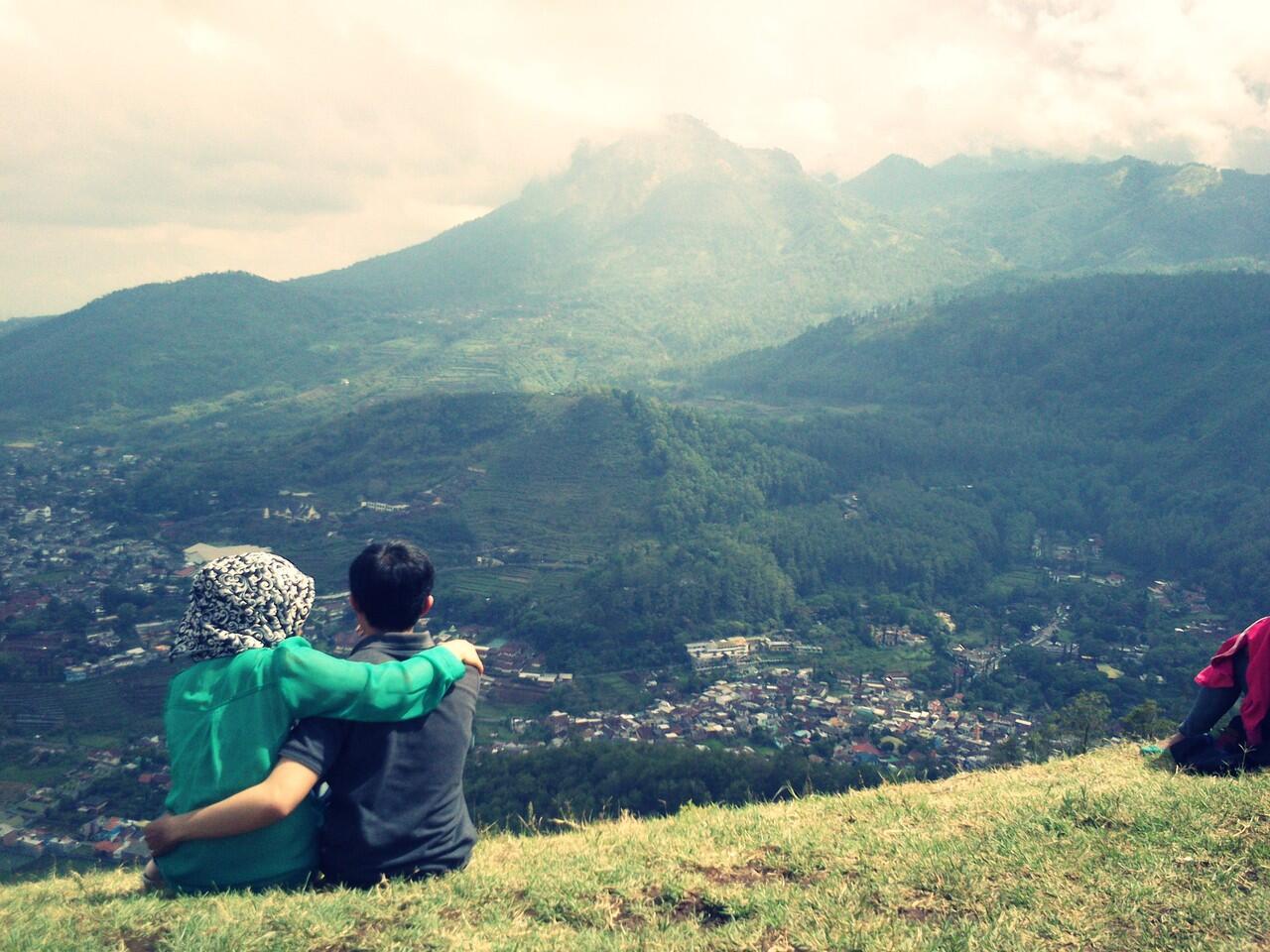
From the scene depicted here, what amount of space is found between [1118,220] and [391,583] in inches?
7207

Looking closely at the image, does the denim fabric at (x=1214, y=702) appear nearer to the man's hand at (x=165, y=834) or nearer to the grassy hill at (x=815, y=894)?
the grassy hill at (x=815, y=894)

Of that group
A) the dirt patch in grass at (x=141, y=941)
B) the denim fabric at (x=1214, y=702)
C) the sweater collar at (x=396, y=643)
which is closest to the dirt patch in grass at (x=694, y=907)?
the sweater collar at (x=396, y=643)

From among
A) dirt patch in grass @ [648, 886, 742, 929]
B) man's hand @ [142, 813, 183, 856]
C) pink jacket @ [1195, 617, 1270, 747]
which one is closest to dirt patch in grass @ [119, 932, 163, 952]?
man's hand @ [142, 813, 183, 856]

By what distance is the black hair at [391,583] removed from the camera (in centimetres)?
340

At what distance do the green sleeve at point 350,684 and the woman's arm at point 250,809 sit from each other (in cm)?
21

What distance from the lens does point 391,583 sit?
342cm

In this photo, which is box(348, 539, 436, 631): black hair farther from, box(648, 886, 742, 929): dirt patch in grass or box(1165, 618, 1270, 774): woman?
box(1165, 618, 1270, 774): woman

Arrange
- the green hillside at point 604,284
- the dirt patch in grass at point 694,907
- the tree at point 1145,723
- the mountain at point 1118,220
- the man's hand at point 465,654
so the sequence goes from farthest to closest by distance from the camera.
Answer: the mountain at point 1118,220
the green hillside at point 604,284
the tree at point 1145,723
the man's hand at point 465,654
the dirt patch in grass at point 694,907

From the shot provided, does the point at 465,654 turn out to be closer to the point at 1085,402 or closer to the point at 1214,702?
the point at 1214,702

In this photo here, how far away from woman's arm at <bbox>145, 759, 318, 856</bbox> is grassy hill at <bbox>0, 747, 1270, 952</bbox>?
273 millimetres

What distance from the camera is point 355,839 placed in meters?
3.41

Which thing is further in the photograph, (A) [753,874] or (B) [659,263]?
(B) [659,263]

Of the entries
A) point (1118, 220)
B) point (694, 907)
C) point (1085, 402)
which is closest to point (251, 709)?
point (694, 907)

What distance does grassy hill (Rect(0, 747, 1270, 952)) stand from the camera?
3062 mm
